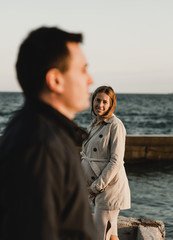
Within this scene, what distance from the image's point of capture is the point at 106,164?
3.90 meters

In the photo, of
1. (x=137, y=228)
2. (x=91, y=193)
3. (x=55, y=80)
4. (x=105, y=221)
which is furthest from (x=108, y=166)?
(x=55, y=80)

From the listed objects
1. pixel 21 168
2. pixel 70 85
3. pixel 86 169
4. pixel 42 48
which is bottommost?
pixel 86 169

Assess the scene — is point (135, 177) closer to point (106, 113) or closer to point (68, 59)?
point (106, 113)

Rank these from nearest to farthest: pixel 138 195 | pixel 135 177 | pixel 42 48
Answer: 1. pixel 42 48
2. pixel 138 195
3. pixel 135 177

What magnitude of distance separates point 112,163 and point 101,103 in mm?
565

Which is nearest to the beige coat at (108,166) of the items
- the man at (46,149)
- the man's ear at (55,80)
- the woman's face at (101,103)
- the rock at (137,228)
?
the woman's face at (101,103)

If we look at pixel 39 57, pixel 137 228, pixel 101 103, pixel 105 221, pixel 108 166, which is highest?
pixel 39 57

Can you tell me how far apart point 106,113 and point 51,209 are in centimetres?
283

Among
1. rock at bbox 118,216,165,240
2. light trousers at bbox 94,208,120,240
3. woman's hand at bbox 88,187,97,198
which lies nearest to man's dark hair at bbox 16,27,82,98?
woman's hand at bbox 88,187,97,198

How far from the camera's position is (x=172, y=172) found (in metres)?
12.9

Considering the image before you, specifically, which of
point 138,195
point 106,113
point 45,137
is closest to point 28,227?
point 45,137

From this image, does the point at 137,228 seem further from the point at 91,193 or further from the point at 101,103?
the point at 101,103

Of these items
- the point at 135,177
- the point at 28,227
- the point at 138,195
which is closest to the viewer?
the point at 28,227

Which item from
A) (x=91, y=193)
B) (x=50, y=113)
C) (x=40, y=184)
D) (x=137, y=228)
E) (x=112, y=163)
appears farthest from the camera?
(x=137, y=228)
